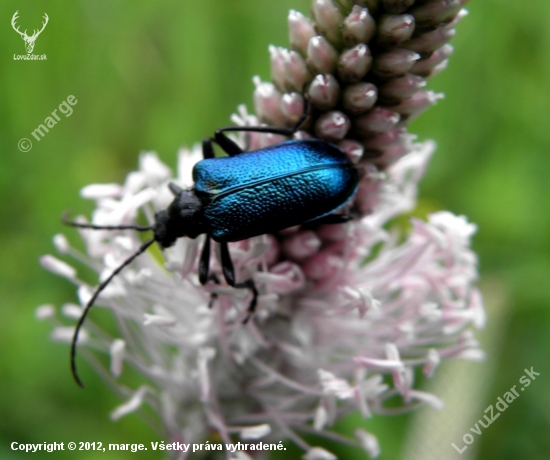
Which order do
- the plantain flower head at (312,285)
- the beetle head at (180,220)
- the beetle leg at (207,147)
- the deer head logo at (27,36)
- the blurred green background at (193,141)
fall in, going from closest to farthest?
1. the plantain flower head at (312,285)
2. the beetle head at (180,220)
3. the beetle leg at (207,147)
4. the blurred green background at (193,141)
5. the deer head logo at (27,36)

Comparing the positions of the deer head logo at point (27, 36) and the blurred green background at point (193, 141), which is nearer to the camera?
the blurred green background at point (193, 141)

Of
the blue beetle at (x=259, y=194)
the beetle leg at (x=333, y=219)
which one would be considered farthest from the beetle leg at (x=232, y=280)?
the beetle leg at (x=333, y=219)

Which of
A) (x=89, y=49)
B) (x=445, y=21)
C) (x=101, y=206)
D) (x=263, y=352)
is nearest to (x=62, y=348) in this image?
(x=101, y=206)

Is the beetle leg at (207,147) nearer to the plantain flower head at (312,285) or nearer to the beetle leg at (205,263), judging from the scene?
the plantain flower head at (312,285)

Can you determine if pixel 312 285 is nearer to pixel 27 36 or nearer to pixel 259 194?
pixel 259 194

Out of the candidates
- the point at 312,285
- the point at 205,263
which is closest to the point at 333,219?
the point at 312,285

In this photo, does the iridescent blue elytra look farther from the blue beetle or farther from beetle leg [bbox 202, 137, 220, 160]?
beetle leg [bbox 202, 137, 220, 160]

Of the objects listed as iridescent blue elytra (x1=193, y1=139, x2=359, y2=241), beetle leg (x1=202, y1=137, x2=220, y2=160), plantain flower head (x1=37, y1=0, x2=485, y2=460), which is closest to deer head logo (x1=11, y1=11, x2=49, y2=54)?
plantain flower head (x1=37, y1=0, x2=485, y2=460)
